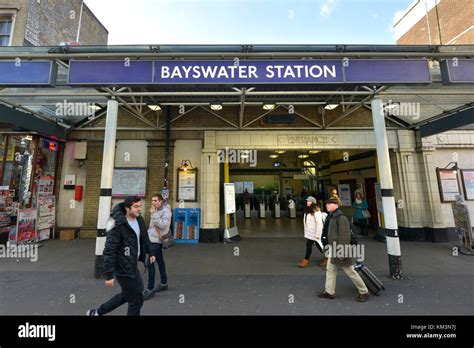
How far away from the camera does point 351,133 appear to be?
27.7ft

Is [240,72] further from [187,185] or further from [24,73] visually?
[187,185]

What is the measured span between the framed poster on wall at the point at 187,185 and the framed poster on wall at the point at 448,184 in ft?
31.3

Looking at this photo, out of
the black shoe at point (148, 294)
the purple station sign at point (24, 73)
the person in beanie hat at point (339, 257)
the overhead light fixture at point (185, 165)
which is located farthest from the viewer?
the overhead light fixture at point (185, 165)

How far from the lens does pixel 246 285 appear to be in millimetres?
4211

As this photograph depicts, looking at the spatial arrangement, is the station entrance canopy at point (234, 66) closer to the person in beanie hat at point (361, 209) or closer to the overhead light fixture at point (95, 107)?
the overhead light fixture at point (95, 107)

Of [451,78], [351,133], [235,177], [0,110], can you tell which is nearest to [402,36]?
[351,133]

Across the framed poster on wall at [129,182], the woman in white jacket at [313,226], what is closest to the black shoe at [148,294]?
the woman in white jacket at [313,226]

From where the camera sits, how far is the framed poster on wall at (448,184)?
7.96 m

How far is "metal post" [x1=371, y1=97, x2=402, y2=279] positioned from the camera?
4.58m

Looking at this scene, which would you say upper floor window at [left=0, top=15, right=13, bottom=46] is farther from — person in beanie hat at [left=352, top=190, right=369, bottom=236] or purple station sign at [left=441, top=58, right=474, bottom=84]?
person in beanie hat at [left=352, top=190, right=369, bottom=236]

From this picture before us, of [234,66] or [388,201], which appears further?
[388,201]

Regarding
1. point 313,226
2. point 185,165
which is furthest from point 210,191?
point 313,226

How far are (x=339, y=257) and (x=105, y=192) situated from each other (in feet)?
16.8
